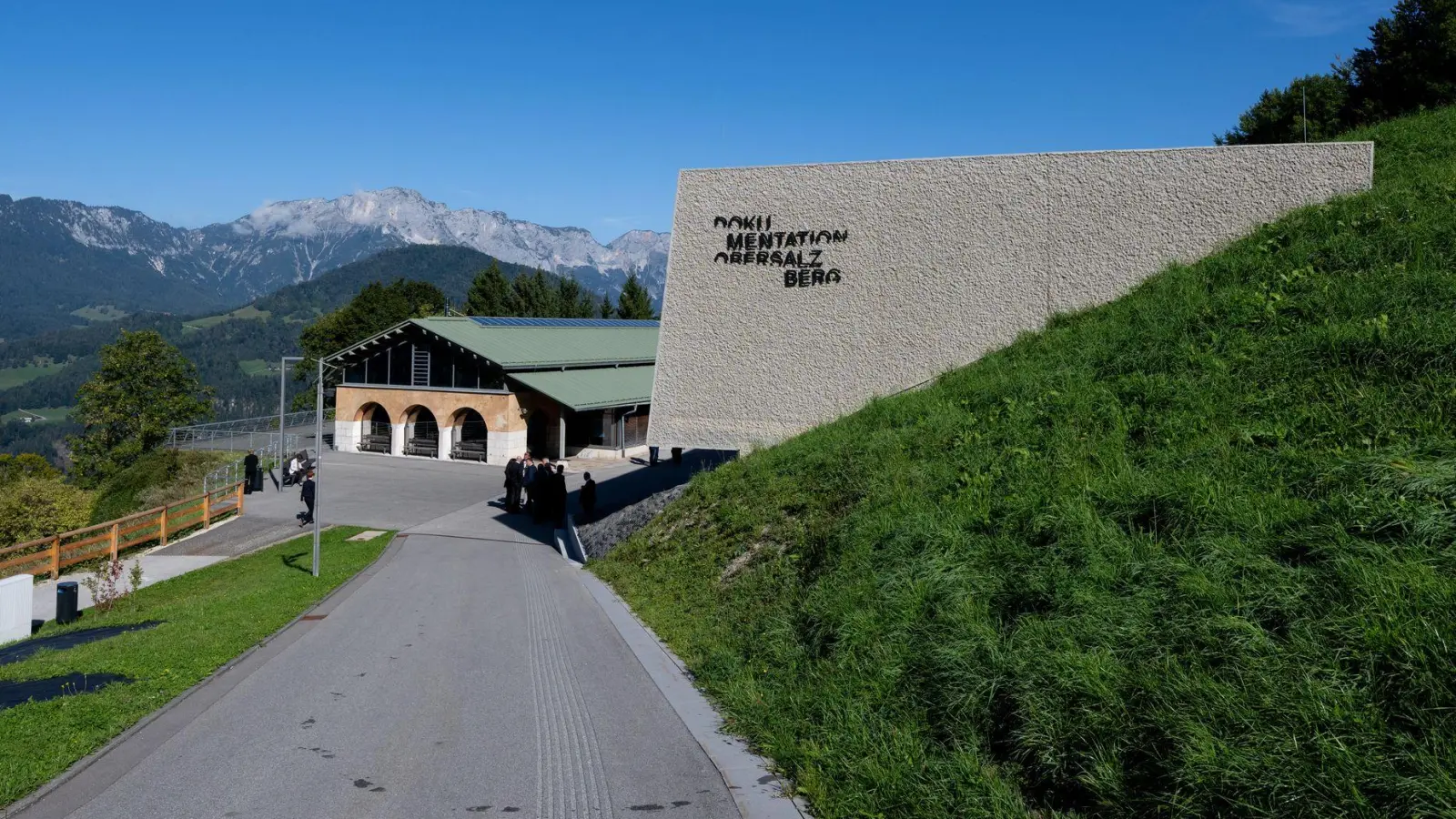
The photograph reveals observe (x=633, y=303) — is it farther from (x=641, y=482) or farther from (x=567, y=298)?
(x=641, y=482)

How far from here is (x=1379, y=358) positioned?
7512 mm

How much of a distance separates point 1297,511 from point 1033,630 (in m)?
1.85

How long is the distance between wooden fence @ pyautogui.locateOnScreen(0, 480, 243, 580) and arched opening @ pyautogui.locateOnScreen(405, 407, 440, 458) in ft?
38.5

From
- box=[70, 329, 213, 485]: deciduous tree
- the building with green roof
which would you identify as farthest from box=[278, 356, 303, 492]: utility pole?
box=[70, 329, 213, 485]: deciduous tree

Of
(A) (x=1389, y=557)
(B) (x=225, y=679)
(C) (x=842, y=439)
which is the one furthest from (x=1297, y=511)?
(B) (x=225, y=679)

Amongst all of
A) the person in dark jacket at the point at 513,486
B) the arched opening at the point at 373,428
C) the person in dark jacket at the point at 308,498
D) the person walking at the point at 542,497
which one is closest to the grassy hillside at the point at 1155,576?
the person walking at the point at 542,497

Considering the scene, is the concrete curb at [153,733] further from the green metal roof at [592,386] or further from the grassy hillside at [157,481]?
the green metal roof at [592,386]

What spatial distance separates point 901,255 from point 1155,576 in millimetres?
11257

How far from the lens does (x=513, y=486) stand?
81.7 feet

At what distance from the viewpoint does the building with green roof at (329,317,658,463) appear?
121ft

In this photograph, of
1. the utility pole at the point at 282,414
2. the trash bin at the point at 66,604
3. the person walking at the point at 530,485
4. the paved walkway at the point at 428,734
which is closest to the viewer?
the paved walkway at the point at 428,734

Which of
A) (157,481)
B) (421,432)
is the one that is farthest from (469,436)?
(157,481)

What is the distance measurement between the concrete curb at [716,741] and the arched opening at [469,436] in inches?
1110

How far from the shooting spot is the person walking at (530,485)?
2355cm
